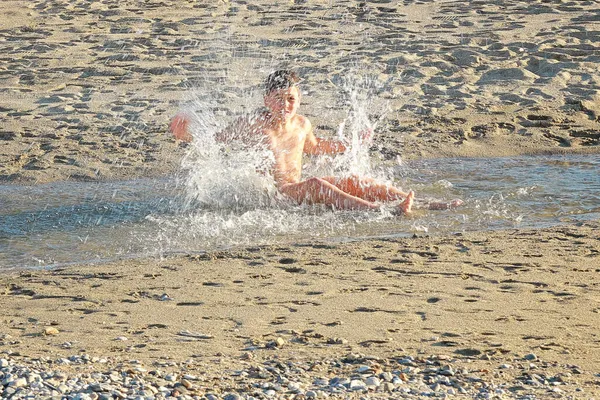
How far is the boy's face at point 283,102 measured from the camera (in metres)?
6.91

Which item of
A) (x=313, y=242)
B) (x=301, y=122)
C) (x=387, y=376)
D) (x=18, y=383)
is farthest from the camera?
(x=301, y=122)

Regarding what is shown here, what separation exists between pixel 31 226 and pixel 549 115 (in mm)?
4619

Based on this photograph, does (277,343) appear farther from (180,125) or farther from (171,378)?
(180,125)

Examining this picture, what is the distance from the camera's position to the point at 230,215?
650cm

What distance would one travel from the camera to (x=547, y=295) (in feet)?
15.5

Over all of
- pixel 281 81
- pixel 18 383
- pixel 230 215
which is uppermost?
pixel 281 81

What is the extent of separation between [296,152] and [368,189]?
586 millimetres

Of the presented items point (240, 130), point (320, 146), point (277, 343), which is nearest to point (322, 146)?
point (320, 146)

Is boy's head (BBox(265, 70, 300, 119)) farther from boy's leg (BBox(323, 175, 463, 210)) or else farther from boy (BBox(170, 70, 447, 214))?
boy's leg (BBox(323, 175, 463, 210))

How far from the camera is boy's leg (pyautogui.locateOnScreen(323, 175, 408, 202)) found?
6.79m

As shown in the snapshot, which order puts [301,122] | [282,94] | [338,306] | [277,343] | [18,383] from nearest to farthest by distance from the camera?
1. [18,383]
2. [277,343]
3. [338,306]
4. [282,94]
5. [301,122]

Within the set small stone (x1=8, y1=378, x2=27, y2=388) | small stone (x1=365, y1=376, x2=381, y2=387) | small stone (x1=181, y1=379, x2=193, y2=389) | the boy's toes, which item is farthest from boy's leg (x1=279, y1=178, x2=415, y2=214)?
small stone (x1=8, y1=378, x2=27, y2=388)

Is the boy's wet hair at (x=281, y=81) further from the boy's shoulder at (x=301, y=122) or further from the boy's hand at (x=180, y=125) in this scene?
the boy's hand at (x=180, y=125)

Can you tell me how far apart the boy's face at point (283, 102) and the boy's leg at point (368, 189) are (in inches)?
22.4
